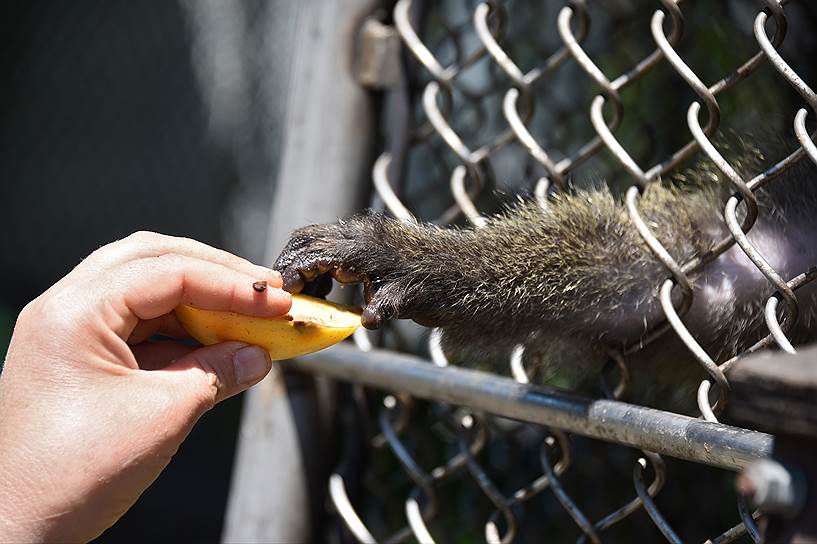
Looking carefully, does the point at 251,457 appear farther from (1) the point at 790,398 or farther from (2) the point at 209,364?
(1) the point at 790,398

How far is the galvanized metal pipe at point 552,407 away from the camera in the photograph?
1.08 m

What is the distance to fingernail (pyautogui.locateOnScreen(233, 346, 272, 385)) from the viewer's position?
1116mm

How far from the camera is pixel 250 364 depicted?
112 centimetres

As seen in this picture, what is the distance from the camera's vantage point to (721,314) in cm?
158

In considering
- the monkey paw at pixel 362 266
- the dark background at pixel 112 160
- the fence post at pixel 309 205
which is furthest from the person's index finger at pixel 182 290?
the dark background at pixel 112 160

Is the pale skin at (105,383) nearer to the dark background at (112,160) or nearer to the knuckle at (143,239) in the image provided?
the knuckle at (143,239)

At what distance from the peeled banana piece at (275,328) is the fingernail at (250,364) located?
0.5 inches

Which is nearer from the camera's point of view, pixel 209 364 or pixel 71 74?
pixel 209 364

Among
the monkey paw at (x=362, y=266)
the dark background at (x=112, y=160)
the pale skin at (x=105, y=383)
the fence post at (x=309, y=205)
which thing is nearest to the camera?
the pale skin at (x=105, y=383)

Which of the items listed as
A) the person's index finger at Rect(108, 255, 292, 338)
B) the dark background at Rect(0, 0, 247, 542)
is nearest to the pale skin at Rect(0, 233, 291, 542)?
the person's index finger at Rect(108, 255, 292, 338)

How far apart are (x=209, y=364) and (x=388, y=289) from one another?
0.28 metres

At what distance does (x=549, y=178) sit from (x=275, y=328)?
2.11 feet

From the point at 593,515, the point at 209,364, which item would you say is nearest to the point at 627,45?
the point at 593,515

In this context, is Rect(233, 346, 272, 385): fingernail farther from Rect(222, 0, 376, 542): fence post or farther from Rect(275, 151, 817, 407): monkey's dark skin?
Rect(222, 0, 376, 542): fence post
